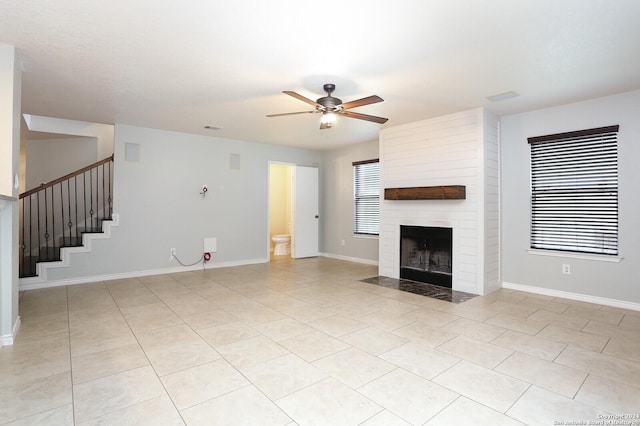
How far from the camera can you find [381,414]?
1865 mm

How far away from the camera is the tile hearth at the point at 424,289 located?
14.2ft

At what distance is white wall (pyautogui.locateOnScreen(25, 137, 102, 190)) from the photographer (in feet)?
21.6

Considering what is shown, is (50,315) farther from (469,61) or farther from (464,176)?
(464,176)

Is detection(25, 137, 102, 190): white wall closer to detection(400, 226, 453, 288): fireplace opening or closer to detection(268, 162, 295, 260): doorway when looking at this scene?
detection(268, 162, 295, 260): doorway

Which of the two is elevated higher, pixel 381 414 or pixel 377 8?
pixel 377 8

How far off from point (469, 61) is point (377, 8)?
4.11ft

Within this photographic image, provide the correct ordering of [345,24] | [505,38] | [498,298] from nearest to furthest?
[345,24]
[505,38]
[498,298]

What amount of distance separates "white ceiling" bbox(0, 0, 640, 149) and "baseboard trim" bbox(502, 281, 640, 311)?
7.91 feet

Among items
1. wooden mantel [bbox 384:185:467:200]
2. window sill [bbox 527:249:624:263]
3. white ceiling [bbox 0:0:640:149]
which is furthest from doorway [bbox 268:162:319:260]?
window sill [bbox 527:249:624:263]

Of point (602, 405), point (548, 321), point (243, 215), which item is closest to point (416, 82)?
point (548, 321)

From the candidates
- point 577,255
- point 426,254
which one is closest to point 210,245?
point 426,254

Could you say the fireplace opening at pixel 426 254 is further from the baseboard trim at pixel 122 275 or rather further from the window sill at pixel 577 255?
the baseboard trim at pixel 122 275

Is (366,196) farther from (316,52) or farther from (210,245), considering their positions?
(316,52)

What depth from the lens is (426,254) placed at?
527 centimetres
